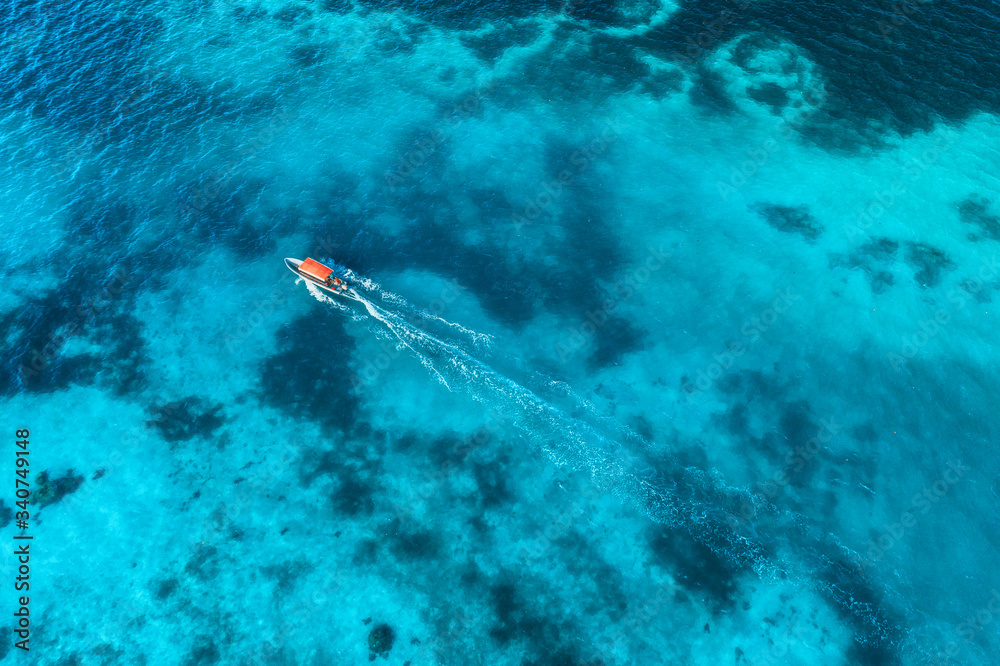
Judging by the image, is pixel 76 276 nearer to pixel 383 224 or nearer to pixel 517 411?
pixel 383 224

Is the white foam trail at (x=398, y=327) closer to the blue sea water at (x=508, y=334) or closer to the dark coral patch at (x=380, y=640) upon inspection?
the blue sea water at (x=508, y=334)

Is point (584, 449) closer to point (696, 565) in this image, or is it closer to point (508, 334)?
point (696, 565)

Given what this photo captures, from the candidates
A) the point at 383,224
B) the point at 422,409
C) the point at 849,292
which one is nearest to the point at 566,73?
the point at 383,224

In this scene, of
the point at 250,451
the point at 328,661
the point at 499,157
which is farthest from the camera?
the point at 499,157

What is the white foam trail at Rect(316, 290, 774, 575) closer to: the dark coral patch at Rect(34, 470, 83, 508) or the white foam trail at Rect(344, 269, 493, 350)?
the white foam trail at Rect(344, 269, 493, 350)

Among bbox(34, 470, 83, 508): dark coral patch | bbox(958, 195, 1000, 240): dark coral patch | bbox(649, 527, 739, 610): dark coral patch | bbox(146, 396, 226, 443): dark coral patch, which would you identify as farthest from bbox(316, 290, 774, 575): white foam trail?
bbox(958, 195, 1000, 240): dark coral patch

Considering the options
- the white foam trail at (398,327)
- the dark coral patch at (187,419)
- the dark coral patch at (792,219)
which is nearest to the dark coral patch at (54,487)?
the dark coral patch at (187,419)

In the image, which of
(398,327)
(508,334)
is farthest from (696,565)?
(398,327)
